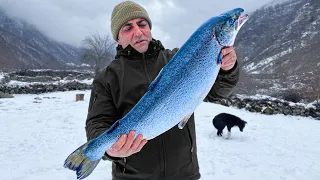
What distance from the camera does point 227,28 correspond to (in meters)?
1.21

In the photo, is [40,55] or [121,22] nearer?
[121,22]

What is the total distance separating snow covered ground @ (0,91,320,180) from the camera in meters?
5.68

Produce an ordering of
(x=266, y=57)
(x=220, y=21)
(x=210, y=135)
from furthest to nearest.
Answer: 1. (x=266, y=57)
2. (x=210, y=135)
3. (x=220, y=21)

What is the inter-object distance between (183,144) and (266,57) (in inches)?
5218

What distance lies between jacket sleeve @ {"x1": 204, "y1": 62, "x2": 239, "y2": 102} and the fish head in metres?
0.32

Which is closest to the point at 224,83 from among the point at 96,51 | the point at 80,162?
the point at 80,162

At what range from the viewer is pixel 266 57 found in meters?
123

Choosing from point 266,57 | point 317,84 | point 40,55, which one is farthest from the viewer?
point 40,55

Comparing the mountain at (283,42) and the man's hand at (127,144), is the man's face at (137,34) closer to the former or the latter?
the man's hand at (127,144)

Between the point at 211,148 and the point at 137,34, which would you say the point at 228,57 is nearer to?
A: the point at 137,34

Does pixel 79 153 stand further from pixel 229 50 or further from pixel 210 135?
pixel 210 135

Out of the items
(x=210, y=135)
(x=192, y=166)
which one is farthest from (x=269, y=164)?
(x=192, y=166)

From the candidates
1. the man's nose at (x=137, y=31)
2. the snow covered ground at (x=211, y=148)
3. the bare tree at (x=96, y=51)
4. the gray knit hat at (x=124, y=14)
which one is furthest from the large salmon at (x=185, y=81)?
the bare tree at (x=96, y=51)

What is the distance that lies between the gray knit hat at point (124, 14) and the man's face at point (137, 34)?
0.10 ft
